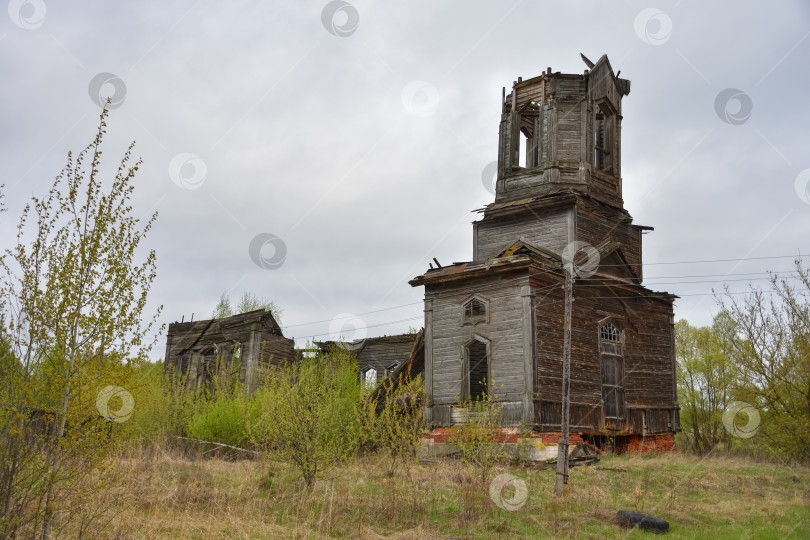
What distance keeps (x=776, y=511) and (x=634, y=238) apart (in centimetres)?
1588

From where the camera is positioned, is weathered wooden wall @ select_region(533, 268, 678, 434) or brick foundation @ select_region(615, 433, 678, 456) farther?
brick foundation @ select_region(615, 433, 678, 456)

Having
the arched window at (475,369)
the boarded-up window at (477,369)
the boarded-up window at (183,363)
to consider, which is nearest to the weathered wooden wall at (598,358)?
the arched window at (475,369)

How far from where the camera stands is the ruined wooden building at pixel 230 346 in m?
31.8

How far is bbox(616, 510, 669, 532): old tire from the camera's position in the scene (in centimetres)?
1153

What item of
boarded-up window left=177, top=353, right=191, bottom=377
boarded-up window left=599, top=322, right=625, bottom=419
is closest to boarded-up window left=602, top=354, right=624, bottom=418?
boarded-up window left=599, top=322, right=625, bottom=419

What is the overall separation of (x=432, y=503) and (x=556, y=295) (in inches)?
417

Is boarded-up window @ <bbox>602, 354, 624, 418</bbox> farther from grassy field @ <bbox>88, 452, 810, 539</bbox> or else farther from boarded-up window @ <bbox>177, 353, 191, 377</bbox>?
boarded-up window @ <bbox>177, 353, 191, 377</bbox>

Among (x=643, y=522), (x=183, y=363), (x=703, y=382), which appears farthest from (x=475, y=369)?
(x=703, y=382)

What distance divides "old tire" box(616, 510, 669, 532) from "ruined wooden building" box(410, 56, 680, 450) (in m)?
7.91

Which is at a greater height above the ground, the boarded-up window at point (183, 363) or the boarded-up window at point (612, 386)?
the boarded-up window at point (183, 363)

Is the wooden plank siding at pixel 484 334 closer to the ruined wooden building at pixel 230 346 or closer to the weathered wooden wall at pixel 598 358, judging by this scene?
the weathered wooden wall at pixel 598 358

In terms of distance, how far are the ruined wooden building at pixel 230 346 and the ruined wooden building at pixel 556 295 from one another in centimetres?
1183

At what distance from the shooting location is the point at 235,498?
12953 millimetres

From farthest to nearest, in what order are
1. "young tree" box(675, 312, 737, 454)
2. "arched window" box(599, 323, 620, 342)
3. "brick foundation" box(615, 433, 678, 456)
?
"young tree" box(675, 312, 737, 454)
"brick foundation" box(615, 433, 678, 456)
"arched window" box(599, 323, 620, 342)
